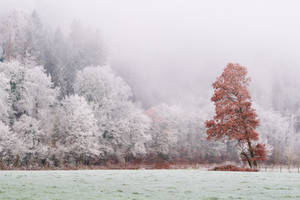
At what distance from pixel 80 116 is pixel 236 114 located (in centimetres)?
2916

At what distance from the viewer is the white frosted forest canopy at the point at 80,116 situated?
190 feet

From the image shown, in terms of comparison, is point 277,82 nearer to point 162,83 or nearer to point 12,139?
point 162,83

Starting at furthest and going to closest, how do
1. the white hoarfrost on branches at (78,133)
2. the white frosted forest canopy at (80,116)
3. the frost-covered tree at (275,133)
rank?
the frost-covered tree at (275,133) < the white frosted forest canopy at (80,116) < the white hoarfrost on branches at (78,133)

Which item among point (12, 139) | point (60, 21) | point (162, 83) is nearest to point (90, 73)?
point (12, 139)

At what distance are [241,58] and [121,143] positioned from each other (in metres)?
88.2

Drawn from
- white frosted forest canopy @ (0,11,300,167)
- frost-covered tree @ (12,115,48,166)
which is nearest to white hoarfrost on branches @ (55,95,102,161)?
white frosted forest canopy @ (0,11,300,167)

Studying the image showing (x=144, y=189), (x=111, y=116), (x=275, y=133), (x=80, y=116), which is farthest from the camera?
(x=275, y=133)

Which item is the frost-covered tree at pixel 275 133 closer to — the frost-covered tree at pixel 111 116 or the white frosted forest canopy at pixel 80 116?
the white frosted forest canopy at pixel 80 116

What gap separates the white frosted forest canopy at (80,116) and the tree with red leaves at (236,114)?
2127cm

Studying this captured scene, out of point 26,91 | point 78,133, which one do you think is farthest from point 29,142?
point 26,91

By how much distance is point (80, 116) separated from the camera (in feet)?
197

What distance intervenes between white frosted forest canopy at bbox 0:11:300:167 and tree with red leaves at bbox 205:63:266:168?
69.8 feet

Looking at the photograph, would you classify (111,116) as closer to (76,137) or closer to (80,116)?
(80,116)

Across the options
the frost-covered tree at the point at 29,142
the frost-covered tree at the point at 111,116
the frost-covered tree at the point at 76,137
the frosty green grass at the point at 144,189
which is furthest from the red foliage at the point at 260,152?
the frost-covered tree at the point at 29,142
